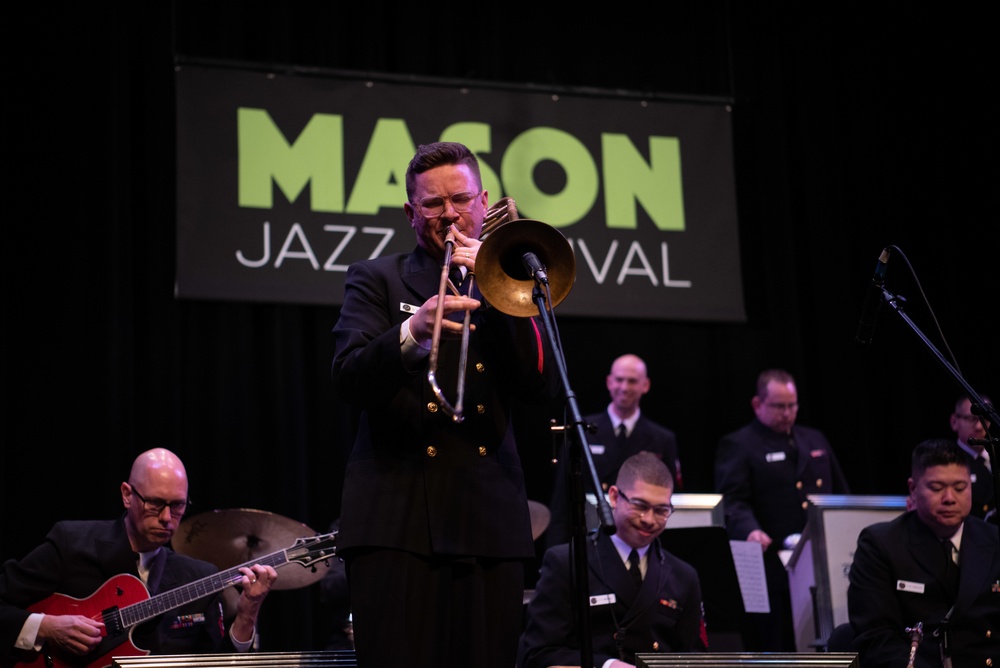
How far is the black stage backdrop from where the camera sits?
6801 millimetres

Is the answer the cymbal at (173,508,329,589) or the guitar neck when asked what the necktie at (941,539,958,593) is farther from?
the guitar neck

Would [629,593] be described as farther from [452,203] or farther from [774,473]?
[452,203]

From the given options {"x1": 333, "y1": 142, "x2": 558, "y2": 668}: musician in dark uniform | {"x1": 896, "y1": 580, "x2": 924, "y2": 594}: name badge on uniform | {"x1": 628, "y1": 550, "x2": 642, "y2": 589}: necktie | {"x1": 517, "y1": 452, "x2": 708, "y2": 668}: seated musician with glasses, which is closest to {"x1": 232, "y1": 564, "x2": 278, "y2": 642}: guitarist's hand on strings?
{"x1": 517, "y1": 452, "x2": 708, "y2": 668}: seated musician with glasses

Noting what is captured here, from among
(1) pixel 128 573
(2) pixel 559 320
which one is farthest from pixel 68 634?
(2) pixel 559 320

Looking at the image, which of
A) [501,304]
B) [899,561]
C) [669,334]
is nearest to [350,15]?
[669,334]

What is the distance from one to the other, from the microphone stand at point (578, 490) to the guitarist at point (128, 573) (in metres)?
2.40

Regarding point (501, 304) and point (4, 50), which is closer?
point (501, 304)

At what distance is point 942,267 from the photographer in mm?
8438

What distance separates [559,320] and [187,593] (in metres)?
3.62

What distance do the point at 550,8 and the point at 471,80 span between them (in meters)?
0.97

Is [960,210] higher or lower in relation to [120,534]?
higher

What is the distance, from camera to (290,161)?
7113 mm

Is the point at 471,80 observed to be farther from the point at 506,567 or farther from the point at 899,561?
the point at 506,567

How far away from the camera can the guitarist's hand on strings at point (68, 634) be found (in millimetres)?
4289
